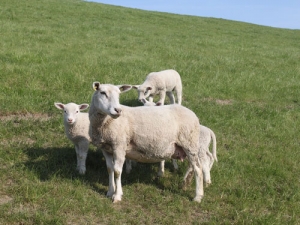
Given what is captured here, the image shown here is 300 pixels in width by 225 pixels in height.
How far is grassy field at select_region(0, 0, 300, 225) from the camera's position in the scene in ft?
16.7

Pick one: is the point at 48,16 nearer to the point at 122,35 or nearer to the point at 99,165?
the point at 122,35

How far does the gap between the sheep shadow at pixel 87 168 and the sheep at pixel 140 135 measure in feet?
1.28

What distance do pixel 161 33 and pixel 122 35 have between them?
4159 mm

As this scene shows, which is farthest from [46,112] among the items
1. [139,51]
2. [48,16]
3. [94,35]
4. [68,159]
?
[48,16]

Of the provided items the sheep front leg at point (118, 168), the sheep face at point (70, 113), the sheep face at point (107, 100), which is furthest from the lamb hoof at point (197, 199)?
the sheep face at point (70, 113)

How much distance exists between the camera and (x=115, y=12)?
27.4 m

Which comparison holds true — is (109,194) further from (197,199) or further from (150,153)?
(197,199)

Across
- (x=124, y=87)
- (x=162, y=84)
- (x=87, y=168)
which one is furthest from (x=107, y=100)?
(x=162, y=84)

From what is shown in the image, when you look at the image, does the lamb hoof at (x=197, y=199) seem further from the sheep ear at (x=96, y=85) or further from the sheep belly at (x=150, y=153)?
the sheep ear at (x=96, y=85)

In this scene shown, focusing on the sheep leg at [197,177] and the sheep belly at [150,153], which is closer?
the sheep belly at [150,153]

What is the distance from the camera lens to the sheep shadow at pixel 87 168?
18.9ft

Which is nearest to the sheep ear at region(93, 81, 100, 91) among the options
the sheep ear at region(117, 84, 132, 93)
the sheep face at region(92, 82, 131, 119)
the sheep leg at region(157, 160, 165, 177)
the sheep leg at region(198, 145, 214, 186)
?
the sheep face at region(92, 82, 131, 119)

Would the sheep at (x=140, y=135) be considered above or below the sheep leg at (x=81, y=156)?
Result: above

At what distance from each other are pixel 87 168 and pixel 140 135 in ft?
4.63
